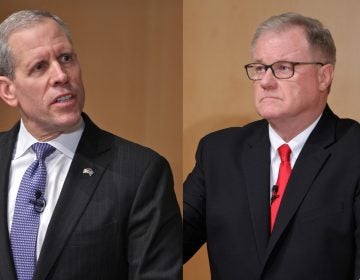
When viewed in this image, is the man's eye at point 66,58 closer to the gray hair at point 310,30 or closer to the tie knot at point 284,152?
the gray hair at point 310,30

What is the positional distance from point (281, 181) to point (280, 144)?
0.33 feet

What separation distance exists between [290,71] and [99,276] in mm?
701

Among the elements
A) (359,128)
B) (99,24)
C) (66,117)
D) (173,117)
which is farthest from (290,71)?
(66,117)

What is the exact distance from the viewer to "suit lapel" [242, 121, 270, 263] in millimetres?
1473

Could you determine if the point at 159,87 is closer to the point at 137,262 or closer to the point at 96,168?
the point at 96,168

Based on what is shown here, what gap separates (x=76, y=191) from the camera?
3.87ft

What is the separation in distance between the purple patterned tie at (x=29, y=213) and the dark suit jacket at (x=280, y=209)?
0.40 m

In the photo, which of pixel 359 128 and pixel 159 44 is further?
pixel 359 128

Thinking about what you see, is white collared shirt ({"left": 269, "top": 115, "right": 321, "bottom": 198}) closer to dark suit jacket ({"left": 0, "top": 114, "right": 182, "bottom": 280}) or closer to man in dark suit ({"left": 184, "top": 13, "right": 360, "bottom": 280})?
man in dark suit ({"left": 184, "top": 13, "right": 360, "bottom": 280})

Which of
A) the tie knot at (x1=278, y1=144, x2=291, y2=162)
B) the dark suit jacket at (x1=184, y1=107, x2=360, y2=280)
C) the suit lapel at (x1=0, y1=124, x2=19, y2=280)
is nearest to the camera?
the suit lapel at (x1=0, y1=124, x2=19, y2=280)

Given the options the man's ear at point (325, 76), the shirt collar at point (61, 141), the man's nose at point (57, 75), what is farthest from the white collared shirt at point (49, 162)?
the man's ear at point (325, 76)

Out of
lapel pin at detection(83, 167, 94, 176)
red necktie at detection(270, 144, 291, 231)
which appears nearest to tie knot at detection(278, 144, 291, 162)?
red necktie at detection(270, 144, 291, 231)

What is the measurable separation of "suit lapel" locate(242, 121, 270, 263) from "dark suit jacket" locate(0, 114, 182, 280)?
310 mm

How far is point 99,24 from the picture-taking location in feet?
4.18
